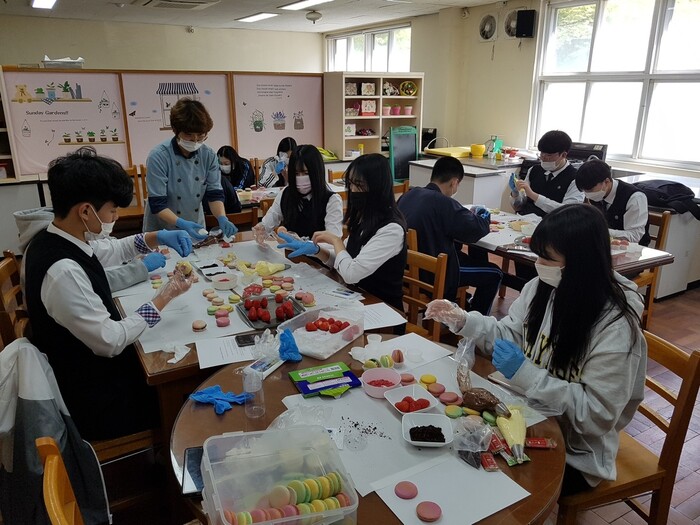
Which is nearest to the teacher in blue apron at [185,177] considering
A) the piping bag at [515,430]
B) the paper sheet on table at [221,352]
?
the paper sheet on table at [221,352]

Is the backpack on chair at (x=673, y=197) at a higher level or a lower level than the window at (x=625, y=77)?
lower

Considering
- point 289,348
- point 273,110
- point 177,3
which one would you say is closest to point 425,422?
point 289,348

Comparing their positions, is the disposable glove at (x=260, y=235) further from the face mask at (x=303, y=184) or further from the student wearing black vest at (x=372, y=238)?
the student wearing black vest at (x=372, y=238)

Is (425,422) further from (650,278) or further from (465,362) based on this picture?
(650,278)

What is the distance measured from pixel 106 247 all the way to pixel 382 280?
1.29m

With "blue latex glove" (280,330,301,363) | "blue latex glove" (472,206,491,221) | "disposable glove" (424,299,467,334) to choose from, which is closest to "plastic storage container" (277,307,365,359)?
"blue latex glove" (280,330,301,363)

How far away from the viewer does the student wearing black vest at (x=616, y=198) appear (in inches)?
134

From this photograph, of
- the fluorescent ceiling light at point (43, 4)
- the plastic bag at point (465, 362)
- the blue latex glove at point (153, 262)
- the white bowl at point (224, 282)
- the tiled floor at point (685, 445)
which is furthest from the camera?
the fluorescent ceiling light at point (43, 4)

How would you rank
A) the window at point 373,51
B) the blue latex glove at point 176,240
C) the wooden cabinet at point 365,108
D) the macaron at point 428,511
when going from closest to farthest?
the macaron at point 428,511 → the blue latex glove at point 176,240 → the wooden cabinet at point 365,108 → the window at point 373,51

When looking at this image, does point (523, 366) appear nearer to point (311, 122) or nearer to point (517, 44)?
point (311, 122)

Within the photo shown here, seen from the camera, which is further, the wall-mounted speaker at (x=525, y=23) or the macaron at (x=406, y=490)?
the wall-mounted speaker at (x=525, y=23)

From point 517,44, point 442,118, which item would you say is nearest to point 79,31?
point 442,118

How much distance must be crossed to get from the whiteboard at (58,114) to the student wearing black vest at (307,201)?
316 centimetres

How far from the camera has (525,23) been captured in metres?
6.11
